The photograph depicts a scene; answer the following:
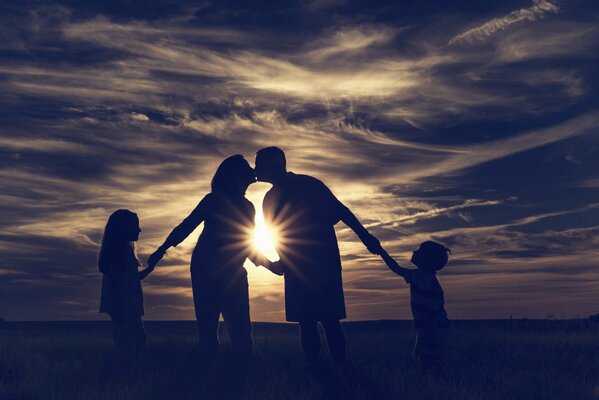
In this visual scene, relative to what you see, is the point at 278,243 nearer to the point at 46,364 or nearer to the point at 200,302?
the point at 200,302

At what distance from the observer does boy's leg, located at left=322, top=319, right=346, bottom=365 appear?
7871 mm

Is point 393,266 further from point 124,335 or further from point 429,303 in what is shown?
point 124,335

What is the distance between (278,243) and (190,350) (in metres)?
2.70

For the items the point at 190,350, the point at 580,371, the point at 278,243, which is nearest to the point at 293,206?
the point at 278,243

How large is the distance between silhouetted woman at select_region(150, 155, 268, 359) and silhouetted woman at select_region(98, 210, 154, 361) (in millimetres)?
1290

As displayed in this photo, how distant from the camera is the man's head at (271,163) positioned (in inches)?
316

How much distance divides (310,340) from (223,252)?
1.42 meters

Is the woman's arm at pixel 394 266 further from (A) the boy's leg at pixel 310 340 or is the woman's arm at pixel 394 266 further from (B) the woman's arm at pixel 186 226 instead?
(B) the woman's arm at pixel 186 226

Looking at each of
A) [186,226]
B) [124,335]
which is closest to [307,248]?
[186,226]

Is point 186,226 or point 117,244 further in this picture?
point 117,244

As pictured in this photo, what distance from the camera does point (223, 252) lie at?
8.24m

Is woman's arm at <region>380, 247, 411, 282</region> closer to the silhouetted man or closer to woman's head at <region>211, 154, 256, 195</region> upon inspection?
the silhouetted man

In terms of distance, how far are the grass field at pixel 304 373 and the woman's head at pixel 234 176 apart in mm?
1976

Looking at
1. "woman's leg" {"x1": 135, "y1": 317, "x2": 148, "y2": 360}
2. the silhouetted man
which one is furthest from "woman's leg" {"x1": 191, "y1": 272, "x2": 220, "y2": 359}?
"woman's leg" {"x1": 135, "y1": 317, "x2": 148, "y2": 360}
